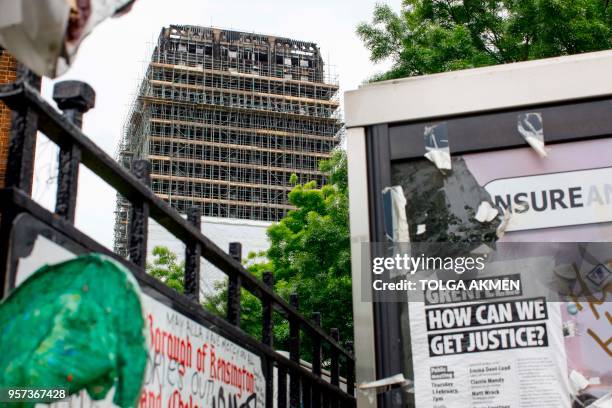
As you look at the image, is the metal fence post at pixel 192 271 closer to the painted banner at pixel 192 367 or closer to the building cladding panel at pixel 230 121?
the painted banner at pixel 192 367

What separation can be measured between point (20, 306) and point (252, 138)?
2830 inches

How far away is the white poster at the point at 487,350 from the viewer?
139 inches

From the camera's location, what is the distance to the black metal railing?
237cm

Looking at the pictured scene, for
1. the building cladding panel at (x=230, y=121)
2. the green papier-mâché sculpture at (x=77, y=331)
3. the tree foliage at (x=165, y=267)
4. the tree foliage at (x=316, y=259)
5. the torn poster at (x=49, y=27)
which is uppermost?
the building cladding panel at (x=230, y=121)

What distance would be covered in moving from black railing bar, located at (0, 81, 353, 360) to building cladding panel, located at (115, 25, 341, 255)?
64501 millimetres

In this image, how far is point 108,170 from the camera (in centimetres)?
300

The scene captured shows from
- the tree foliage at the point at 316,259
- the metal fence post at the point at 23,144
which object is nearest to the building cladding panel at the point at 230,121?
the tree foliage at the point at 316,259

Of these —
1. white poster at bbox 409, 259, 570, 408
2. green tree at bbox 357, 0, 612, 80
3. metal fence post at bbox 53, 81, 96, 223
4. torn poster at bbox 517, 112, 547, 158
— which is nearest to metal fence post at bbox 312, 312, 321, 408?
white poster at bbox 409, 259, 570, 408

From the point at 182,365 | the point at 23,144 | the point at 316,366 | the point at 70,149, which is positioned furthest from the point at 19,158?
the point at 316,366

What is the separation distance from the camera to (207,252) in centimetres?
402

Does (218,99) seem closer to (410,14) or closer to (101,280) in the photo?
(410,14)

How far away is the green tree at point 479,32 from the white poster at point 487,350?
12.4 meters

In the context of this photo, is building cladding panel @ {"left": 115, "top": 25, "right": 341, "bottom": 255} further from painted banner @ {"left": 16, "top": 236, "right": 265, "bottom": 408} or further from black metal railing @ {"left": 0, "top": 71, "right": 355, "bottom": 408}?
painted banner @ {"left": 16, "top": 236, "right": 265, "bottom": 408}

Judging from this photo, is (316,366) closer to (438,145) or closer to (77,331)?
(438,145)
